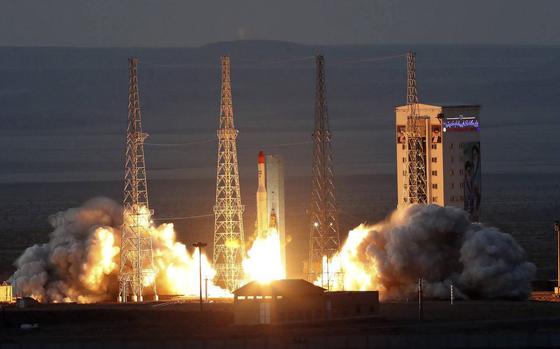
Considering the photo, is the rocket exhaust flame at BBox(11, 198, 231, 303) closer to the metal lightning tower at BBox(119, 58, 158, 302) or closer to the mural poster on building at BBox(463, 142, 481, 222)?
the metal lightning tower at BBox(119, 58, 158, 302)

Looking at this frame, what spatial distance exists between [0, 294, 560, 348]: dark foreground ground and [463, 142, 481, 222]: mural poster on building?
22514 mm

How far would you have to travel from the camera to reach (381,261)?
109 m

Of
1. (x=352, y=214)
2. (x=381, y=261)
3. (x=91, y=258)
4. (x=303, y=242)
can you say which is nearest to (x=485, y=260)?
(x=381, y=261)

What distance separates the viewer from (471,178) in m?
126

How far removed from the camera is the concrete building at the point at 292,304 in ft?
300

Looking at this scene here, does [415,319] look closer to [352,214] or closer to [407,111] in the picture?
[407,111]

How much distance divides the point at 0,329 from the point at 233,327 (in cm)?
1081

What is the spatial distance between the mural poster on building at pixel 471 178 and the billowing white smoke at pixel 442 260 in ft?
50.0

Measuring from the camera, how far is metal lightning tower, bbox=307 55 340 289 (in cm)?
11088

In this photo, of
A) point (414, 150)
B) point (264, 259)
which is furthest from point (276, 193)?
point (414, 150)

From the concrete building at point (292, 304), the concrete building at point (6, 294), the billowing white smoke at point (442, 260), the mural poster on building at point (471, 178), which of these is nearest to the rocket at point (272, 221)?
the billowing white smoke at point (442, 260)

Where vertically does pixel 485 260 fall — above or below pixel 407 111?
below

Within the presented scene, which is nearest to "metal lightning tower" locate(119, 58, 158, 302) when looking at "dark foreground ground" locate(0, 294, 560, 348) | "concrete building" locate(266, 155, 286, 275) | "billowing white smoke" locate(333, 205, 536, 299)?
"dark foreground ground" locate(0, 294, 560, 348)

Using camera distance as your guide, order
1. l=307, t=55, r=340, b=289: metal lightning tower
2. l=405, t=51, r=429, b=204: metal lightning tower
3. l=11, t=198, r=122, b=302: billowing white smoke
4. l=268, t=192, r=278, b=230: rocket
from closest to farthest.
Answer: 1. l=307, t=55, r=340, b=289: metal lightning tower
2. l=11, t=198, r=122, b=302: billowing white smoke
3. l=268, t=192, r=278, b=230: rocket
4. l=405, t=51, r=429, b=204: metal lightning tower
